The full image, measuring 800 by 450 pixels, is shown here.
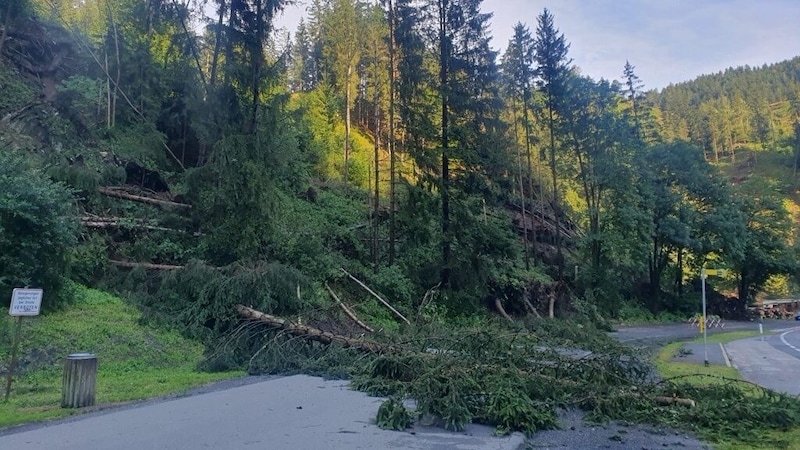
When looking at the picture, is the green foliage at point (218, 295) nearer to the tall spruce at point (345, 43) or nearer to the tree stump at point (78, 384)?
the tree stump at point (78, 384)

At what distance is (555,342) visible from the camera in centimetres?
1141

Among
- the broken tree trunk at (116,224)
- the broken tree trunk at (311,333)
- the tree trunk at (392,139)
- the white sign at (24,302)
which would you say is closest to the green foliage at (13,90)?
the broken tree trunk at (116,224)

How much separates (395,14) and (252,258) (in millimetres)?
12569

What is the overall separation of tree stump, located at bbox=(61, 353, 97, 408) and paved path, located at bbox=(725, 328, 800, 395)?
1125cm

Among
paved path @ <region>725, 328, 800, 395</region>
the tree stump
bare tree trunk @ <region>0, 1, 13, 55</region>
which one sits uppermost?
bare tree trunk @ <region>0, 1, 13, 55</region>

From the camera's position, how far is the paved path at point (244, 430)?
598 cm

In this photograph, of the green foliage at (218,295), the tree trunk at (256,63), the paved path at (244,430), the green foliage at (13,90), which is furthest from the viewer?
the green foliage at (13,90)

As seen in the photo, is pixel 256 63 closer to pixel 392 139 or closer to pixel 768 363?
Result: pixel 392 139

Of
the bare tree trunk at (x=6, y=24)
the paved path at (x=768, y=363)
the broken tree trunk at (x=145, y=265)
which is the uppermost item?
the bare tree trunk at (x=6, y=24)

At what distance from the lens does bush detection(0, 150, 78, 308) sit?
39.5 ft

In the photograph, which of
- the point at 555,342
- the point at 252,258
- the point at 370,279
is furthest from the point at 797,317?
the point at 252,258

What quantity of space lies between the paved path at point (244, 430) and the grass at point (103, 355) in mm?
1233

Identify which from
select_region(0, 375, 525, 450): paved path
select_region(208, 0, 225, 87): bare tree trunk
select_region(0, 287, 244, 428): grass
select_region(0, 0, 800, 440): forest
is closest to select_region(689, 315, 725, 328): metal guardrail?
select_region(0, 0, 800, 440): forest

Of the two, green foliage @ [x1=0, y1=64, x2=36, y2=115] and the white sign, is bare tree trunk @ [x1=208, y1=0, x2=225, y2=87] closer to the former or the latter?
green foliage @ [x1=0, y1=64, x2=36, y2=115]
